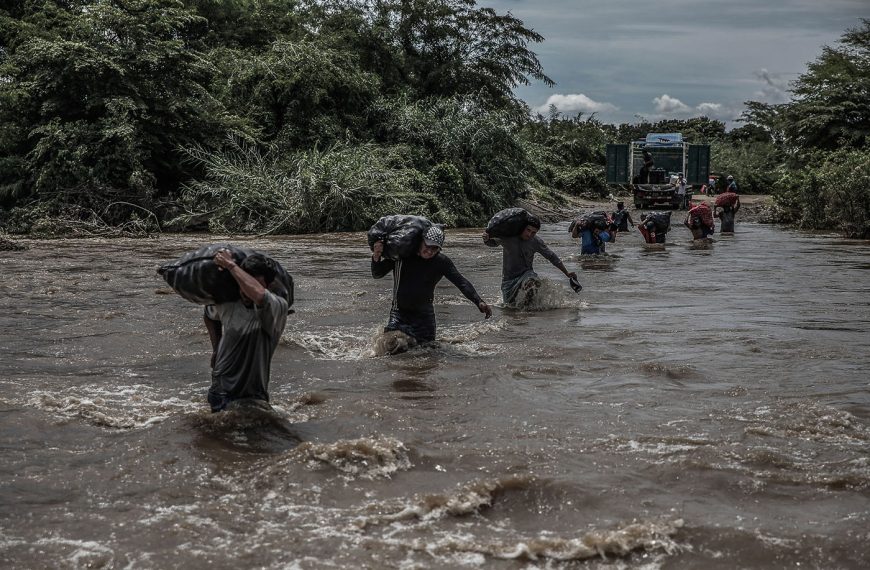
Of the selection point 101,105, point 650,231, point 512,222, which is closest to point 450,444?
point 512,222

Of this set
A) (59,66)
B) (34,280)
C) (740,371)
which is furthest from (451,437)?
(59,66)

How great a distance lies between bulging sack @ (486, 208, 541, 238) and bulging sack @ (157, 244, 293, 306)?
5295 millimetres

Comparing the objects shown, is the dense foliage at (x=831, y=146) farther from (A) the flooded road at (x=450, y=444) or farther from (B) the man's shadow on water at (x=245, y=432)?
(B) the man's shadow on water at (x=245, y=432)

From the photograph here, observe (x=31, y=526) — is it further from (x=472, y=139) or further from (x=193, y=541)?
(x=472, y=139)

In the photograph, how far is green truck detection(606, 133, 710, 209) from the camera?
112 ft

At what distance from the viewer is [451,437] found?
5.82 meters

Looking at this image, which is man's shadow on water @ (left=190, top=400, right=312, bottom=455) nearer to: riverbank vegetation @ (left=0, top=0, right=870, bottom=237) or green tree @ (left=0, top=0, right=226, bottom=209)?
riverbank vegetation @ (left=0, top=0, right=870, bottom=237)

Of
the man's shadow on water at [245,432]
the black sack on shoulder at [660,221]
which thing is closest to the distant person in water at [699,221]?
the black sack on shoulder at [660,221]

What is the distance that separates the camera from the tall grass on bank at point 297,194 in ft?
Answer: 74.7

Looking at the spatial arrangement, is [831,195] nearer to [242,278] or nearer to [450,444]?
[450,444]

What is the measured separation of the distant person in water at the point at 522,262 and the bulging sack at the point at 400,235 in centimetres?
273

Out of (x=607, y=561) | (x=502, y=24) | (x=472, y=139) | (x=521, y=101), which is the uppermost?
(x=502, y=24)

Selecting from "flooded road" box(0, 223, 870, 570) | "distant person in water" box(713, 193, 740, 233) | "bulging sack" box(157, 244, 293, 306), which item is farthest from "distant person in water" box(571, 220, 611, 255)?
"bulging sack" box(157, 244, 293, 306)

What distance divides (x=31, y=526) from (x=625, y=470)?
3014mm
